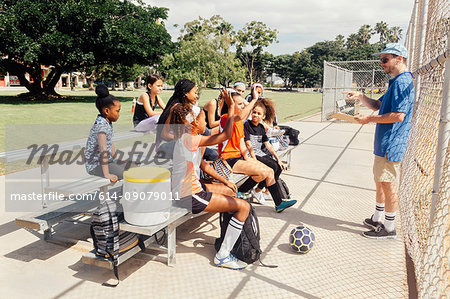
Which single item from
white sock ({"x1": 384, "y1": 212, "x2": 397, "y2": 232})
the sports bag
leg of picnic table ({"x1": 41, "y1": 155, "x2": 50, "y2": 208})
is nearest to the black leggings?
the sports bag

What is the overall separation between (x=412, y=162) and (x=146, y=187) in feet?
15.0

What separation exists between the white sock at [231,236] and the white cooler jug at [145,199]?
2.16ft

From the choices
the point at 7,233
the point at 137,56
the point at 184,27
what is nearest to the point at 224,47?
the point at 137,56

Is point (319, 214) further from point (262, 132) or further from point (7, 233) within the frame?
point (7, 233)

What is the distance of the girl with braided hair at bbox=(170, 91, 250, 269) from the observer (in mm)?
3396

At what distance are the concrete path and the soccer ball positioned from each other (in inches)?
2.9

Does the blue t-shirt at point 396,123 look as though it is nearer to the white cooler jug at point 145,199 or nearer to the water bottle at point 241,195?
the water bottle at point 241,195

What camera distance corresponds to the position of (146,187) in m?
3.17

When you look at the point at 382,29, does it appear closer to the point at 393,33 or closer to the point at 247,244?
the point at 393,33

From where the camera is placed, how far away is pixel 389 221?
4215 mm

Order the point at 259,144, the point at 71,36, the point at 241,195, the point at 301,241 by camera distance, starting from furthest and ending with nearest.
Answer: the point at 71,36, the point at 259,144, the point at 241,195, the point at 301,241

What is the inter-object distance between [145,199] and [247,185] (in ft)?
7.31

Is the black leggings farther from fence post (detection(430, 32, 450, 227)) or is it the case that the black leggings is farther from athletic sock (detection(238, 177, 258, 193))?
fence post (detection(430, 32, 450, 227))

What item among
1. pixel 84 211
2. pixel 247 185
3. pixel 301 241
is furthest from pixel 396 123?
pixel 84 211
